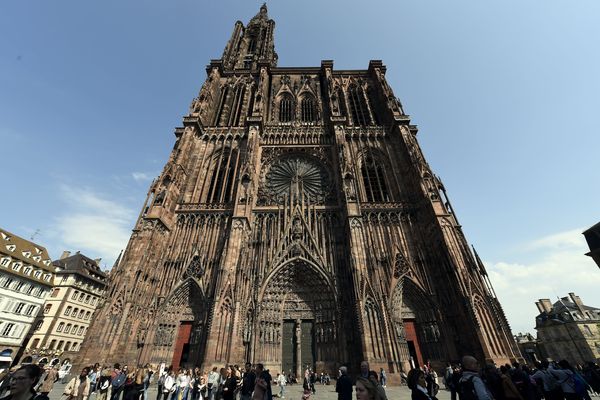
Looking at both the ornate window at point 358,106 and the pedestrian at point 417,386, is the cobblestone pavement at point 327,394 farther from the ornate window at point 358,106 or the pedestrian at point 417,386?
the ornate window at point 358,106

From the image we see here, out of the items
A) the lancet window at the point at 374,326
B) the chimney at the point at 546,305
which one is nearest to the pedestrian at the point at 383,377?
the lancet window at the point at 374,326

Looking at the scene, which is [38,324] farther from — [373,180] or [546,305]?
[546,305]

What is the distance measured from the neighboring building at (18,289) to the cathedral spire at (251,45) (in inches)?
1246

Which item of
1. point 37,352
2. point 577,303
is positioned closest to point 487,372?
point 37,352

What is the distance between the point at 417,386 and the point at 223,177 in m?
21.8

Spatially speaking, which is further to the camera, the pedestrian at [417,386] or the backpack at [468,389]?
the pedestrian at [417,386]

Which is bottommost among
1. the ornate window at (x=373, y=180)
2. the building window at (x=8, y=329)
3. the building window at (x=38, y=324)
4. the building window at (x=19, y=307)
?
the building window at (x=8, y=329)

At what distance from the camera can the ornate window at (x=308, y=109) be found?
28969mm

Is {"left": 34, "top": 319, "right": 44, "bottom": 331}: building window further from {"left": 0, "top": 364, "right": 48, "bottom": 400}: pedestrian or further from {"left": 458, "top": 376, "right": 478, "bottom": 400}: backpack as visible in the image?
{"left": 458, "top": 376, "right": 478, "bottom": 400}: backpack

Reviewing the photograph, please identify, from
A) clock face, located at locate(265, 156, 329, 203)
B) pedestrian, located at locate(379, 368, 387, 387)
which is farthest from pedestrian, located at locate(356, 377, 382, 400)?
clock face, located at locate(265, 156, 329, 203)

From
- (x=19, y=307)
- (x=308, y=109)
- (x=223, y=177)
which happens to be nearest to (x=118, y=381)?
(x=223, y=177)

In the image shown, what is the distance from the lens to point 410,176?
2131 centimetres

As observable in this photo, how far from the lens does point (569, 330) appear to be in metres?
36.7

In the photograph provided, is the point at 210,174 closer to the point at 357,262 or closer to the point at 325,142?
the point at 325,142
